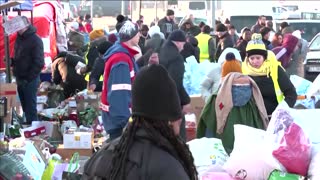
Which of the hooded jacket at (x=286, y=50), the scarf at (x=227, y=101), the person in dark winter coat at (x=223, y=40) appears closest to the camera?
the scarf at (x=227, y=101)

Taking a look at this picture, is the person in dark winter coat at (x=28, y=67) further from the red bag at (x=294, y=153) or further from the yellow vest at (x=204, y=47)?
the yellow vest at (x=204, y=47)

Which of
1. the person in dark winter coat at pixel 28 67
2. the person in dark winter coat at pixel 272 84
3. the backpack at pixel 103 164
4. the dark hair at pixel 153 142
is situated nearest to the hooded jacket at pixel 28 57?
the person in dark winter coat at pixel 28 67

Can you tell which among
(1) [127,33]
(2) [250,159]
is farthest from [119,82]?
(2) [250,159]

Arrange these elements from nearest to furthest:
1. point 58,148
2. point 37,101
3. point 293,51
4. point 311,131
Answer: point 311,131
point 58,148
point 37,101
point 293,51

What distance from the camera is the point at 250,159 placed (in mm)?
5477

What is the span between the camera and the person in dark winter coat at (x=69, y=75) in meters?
11.5

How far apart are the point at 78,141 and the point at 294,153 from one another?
337 cm

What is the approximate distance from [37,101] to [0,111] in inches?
190

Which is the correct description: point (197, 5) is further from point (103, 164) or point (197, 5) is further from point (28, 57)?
point (103, 164)

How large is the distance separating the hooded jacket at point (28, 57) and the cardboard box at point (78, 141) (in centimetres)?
249

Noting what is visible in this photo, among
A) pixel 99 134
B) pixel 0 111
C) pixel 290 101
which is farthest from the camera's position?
pixel 99 134

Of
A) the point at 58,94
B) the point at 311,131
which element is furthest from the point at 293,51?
the point at 311,131

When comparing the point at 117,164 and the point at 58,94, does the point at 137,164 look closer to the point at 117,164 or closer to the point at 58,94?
the point at 117,164

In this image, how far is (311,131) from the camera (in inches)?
236
